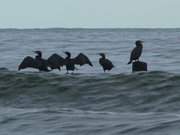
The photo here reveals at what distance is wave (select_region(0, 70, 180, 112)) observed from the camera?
1852 cm

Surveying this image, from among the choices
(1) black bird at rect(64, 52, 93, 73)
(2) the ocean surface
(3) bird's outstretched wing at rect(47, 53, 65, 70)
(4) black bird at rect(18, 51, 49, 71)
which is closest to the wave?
(2) the ocean surface

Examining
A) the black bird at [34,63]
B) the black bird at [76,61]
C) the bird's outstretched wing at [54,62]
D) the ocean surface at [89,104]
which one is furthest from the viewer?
the black bird at [76,61]

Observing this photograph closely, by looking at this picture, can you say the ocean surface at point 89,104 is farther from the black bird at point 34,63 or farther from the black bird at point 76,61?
the black bird at point 76,61

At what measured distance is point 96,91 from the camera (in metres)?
20.5

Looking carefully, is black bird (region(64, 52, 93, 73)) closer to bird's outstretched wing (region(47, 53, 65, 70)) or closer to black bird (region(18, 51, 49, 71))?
bird's outstretched wing (region(47, 53, 65, 70))

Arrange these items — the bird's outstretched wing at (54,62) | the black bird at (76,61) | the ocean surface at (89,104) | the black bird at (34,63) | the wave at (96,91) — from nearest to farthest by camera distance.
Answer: the ocean surface at (89,104), the wave at (96,91), the bird's outstretched wing at (54,62), the black bird at (34,63), the black bird at (76,61)

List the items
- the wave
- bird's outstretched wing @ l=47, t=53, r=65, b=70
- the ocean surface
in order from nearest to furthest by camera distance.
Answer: the ocean surface, the wave, bird's outstretched wing @ l=47, t=53, r=65, b=70

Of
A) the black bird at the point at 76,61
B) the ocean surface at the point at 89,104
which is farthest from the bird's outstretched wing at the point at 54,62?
the ocean surface at the point at 89,104

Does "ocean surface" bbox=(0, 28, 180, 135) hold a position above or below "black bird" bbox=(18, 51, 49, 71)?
below

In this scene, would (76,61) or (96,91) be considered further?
(76,61)

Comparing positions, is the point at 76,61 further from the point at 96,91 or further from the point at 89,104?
the point at 89,104

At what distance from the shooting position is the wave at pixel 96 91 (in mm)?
18516

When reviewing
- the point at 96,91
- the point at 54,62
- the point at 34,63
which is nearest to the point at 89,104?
the point at 96,91

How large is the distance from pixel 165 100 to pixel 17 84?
5158 millimetres
